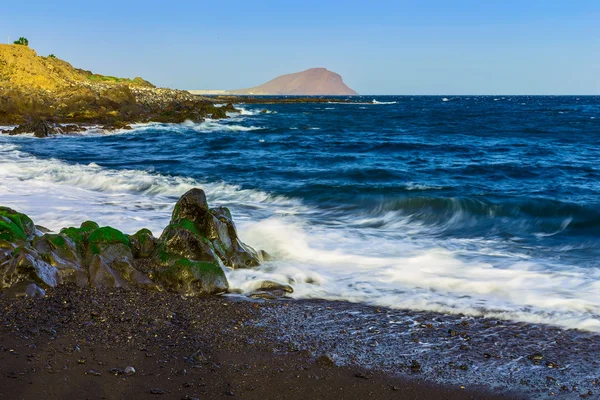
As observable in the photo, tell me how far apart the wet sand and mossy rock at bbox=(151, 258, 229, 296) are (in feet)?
0.83

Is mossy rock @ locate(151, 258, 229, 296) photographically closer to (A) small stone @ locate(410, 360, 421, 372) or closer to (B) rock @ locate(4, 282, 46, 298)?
(B) rock @ locate(4, 282, 46, 298)

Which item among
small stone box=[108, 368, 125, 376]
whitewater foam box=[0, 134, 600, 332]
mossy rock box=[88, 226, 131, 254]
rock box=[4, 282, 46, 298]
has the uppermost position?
mossy rock box=[88, 226, 131, 254]

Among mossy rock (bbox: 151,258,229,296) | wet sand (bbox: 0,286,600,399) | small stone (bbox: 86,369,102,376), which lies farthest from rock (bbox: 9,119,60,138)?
small stone (bbox: 86,369,102,376)

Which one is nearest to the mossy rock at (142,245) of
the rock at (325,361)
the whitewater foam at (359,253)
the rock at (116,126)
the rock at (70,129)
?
the whitewater foam at (359,253)

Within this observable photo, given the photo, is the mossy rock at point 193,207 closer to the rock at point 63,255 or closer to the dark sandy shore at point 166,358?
the rock at point 63,255

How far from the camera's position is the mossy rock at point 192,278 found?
6277 millimetres

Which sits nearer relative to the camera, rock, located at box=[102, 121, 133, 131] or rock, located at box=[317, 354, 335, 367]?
rock, located at box=[317, 354, 335, 367]

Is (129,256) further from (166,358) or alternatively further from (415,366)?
(415,366)

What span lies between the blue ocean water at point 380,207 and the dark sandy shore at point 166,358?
5.16ft

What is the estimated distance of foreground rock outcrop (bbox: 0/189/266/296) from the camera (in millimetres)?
6066

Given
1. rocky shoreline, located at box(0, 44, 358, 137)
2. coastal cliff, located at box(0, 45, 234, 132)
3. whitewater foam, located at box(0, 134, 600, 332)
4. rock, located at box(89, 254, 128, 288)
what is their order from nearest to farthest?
rock, located at box(89, 254, 128, 288), whitewater foam, located at box(0, 134, 600, 332), rocky shoreline, located at box(0, 44, 358, 137), coastal cliff, located at box(0, 45, 234, 132)

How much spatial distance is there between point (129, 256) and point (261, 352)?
2837mm

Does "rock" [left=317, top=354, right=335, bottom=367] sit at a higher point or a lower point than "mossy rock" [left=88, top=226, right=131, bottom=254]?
lower

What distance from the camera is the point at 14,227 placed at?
275 inches
